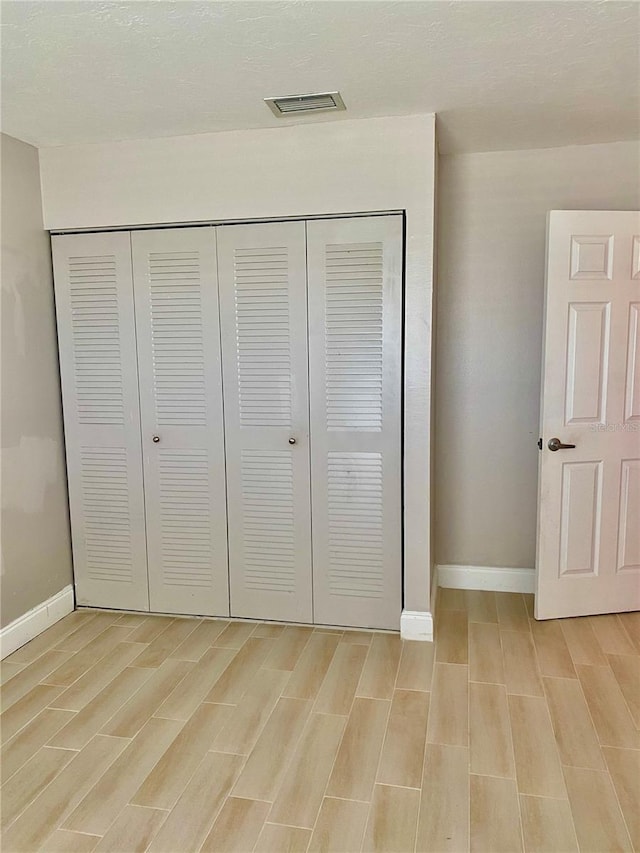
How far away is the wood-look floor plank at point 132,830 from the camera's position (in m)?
1.81

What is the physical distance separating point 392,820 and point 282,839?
1.11 feet

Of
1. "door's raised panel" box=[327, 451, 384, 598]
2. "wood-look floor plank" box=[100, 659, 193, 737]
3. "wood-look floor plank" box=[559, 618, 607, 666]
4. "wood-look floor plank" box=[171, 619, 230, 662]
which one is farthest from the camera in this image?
"door's raised panel" box=[327, 451, 384, 598]

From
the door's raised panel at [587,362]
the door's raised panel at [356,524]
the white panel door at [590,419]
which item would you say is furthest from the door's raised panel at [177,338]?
the door's raised panel at [587,362]

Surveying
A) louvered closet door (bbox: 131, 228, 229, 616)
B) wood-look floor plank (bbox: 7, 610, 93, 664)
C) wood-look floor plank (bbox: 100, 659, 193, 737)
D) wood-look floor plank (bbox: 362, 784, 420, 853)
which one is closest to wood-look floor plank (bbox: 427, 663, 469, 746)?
wood-look floor plank (bbox: 362, 784, 420, 853)

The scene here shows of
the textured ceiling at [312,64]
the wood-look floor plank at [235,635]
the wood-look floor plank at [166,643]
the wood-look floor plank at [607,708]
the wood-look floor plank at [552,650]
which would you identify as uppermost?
the textured ceiling at [312,64]

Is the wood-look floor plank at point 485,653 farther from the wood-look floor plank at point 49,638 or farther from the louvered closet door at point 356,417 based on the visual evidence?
the wood-look floor plank at point 49,638

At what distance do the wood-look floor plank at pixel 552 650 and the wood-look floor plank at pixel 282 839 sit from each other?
52.3 inches

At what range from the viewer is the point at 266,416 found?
3100mm

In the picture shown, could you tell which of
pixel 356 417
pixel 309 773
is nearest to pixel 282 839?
pixel 309 773

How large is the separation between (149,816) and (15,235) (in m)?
2.54

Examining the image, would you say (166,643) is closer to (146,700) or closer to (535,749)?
(146,700)

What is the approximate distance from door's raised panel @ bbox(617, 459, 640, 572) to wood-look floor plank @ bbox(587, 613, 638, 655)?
266mm

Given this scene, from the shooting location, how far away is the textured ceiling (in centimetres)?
187

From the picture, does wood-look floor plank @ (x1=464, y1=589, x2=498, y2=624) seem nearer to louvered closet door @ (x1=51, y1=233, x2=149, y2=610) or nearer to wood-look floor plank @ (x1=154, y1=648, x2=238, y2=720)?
wood-look floor plank @ (x1=154, y1=648, x2=238, y2=720)
